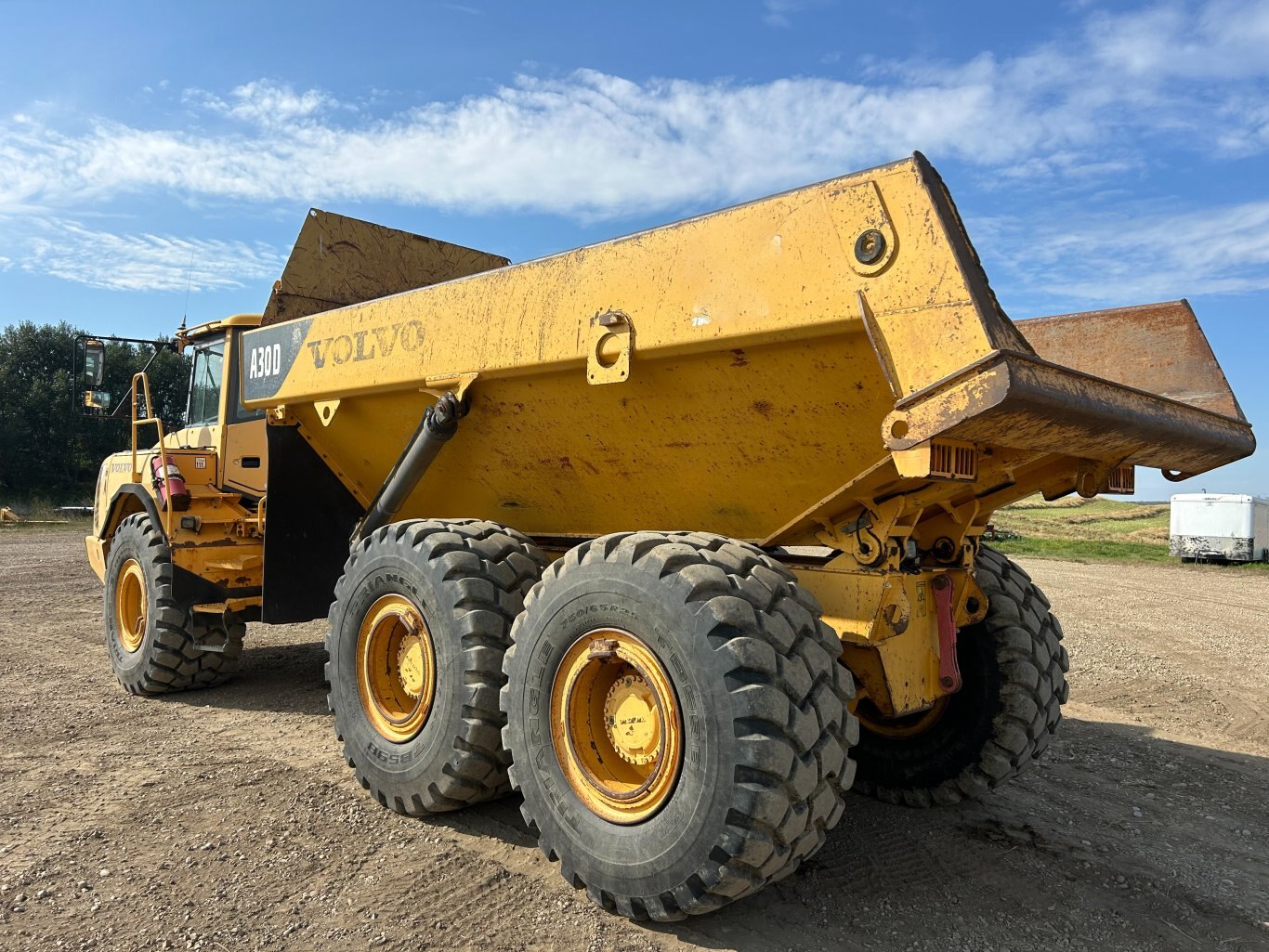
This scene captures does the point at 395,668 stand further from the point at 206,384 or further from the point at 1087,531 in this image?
the point at 1087,531

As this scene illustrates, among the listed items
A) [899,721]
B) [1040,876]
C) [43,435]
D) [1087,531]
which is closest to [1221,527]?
[1087,531]

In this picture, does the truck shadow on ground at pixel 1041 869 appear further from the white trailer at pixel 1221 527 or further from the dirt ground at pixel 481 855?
the white trailer at pixel 1221 527

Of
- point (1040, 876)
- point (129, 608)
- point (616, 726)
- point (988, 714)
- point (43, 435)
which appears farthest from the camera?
point (43, 435)

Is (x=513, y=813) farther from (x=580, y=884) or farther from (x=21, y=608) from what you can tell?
(x=21, y=608)

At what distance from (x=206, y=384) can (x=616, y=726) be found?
5.47 metres

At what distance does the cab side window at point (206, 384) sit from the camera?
278 inches

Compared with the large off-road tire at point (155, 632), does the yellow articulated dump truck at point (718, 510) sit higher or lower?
higher

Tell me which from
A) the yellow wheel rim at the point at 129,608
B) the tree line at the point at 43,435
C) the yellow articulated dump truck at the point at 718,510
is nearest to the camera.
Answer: the yellow articulated dump truck at the point at 718,510

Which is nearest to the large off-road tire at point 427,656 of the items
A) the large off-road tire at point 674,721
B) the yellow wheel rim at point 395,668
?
the yellow wheel rim at point 395,668

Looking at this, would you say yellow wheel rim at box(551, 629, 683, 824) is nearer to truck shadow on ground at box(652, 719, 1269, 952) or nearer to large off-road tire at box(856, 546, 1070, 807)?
truck shadow on ground at box(652, 719, 1269, 952)

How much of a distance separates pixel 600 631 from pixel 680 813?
0.71m

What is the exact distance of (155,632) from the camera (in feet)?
20.7

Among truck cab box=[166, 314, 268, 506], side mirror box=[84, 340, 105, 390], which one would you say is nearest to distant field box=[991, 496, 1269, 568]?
truck cab box=[166, 314, 268, 506]

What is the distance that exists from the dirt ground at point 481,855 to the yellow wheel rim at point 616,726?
0.44 m
